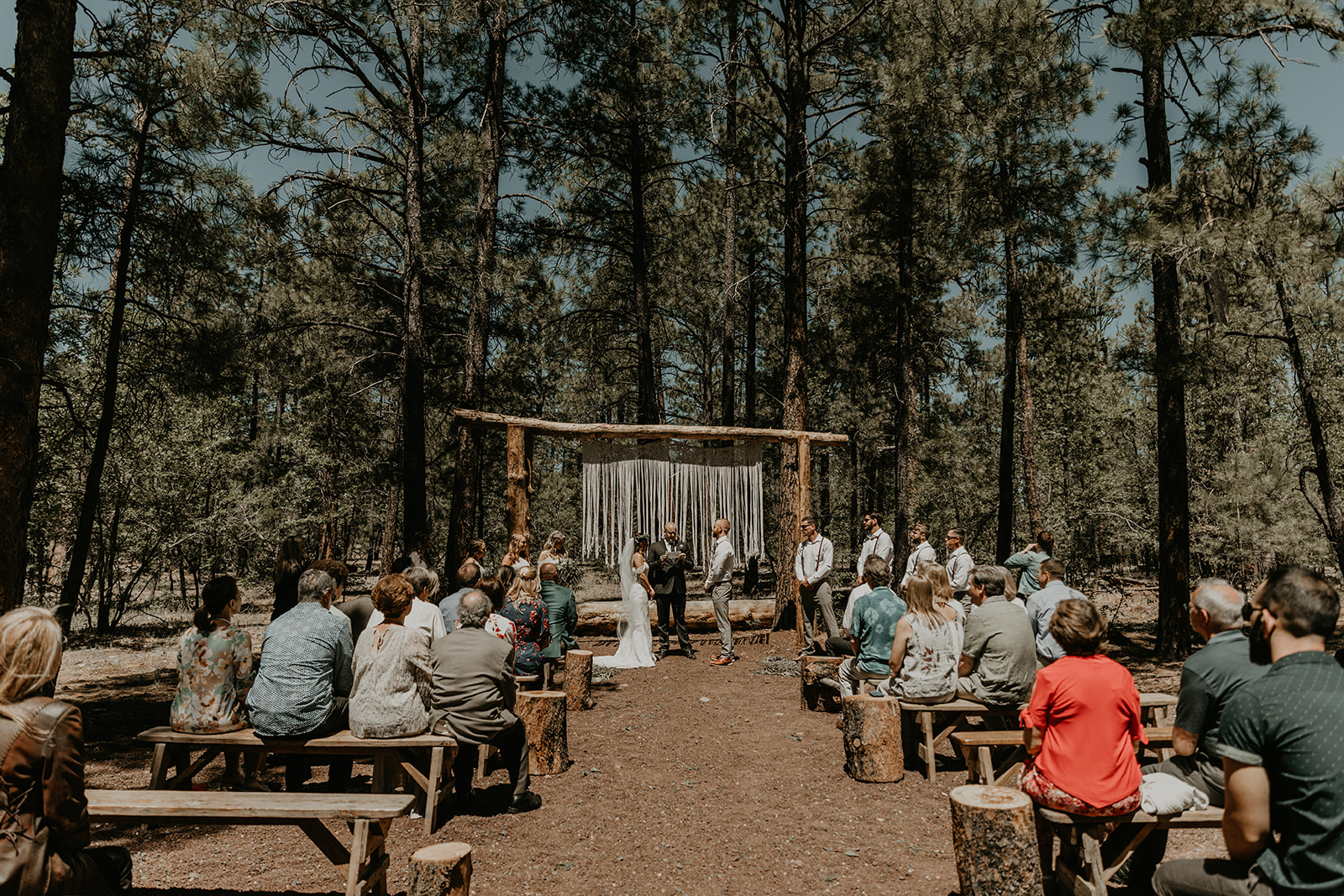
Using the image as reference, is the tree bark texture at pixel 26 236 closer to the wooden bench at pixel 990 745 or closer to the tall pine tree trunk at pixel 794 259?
the wooden bench at pixel 990 745

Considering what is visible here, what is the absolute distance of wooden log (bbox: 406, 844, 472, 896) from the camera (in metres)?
2.91

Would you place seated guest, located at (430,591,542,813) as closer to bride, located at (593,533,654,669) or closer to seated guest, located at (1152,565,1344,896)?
seated guest, located at (1152,565,1344,896)

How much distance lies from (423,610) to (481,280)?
6053mm

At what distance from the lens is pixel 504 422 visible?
29.8 ft

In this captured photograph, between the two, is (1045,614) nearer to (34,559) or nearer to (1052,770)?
(1052,770)

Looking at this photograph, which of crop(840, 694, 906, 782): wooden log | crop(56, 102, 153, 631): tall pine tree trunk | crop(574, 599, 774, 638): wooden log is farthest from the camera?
crop(574, 599, 774, 638): wooden log

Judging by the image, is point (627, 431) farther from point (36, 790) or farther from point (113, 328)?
point (36, 790)

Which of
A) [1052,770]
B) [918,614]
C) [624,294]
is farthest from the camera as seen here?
[624,294]

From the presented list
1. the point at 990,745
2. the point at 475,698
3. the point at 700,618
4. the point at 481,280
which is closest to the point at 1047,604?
the point at 990,745

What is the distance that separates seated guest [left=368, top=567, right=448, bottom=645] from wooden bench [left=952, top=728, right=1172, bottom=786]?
366 centimetres

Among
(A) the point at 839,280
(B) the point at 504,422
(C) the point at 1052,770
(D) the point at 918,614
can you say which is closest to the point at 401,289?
(B) the point at 504,422

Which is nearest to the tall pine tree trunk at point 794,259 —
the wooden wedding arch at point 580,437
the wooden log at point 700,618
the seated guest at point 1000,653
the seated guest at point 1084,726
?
the wooden log at point 700,618

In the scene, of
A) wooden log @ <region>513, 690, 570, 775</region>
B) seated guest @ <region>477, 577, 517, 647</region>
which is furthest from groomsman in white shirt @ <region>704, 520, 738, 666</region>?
wooden log @ <region>513, 690, 570, 775</region>

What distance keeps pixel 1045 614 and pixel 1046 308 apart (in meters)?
12.8
